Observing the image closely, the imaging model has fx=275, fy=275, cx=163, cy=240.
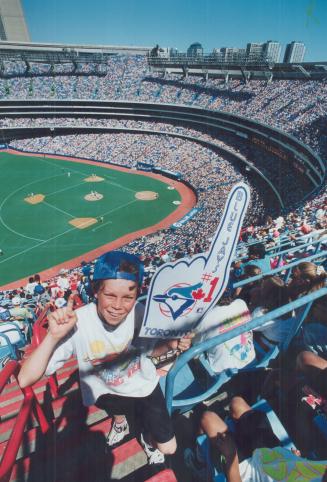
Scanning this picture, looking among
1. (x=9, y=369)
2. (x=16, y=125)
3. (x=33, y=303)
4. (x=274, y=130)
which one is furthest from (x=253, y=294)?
(x=16, y=125)

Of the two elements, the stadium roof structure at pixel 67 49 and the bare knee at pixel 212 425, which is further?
the stadium roof structure at pixel 67 49

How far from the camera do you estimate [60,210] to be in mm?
31359

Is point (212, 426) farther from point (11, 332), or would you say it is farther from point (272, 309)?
point (11, 332)

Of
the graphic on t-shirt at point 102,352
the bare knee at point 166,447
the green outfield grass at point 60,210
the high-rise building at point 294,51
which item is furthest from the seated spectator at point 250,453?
the high-rise building at point 294,51

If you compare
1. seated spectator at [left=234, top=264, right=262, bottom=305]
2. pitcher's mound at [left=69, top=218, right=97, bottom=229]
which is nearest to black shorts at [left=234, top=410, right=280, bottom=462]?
seated spectator at [left=234, top=264, right=262, bottom=305]

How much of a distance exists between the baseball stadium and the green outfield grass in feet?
0.72

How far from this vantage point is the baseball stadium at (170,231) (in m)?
2.83

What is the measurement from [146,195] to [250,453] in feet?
109

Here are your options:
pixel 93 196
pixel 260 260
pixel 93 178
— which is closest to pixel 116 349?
pixel 260 260

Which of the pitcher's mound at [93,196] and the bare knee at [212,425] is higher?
the bare knee at [212,425]

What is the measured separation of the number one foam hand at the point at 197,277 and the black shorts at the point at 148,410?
103 centimetres

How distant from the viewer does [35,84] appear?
5653cm

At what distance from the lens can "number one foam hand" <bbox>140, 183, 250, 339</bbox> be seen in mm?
2385

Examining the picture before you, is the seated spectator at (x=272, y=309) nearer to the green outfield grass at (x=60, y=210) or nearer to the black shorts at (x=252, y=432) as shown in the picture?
the black shorts at (x=252, y=432)
